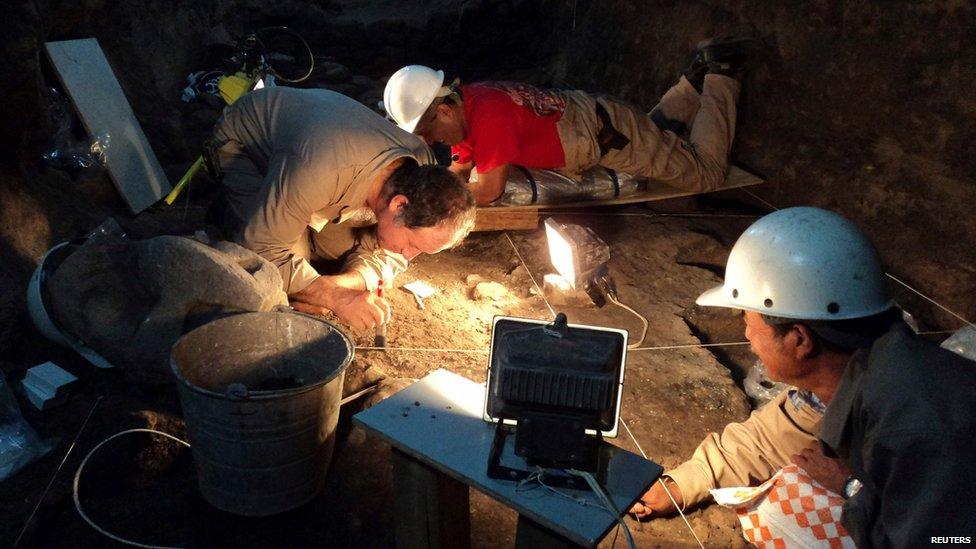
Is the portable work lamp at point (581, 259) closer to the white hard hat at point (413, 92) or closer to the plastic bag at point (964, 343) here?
the white hard hat at point (413, 92)

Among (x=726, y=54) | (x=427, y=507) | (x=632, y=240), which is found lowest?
(x=632, y=240)

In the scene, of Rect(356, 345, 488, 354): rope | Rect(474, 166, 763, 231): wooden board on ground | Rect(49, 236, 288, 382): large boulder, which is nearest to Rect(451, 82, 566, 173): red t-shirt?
Rect(474, 166, 763, 231): wooden board on ground

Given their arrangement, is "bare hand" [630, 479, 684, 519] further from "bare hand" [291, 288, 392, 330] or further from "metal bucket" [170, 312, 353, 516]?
"bare hand" [291, 288, 392, 330]

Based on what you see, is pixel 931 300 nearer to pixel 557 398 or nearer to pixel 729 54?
pixel 729 54

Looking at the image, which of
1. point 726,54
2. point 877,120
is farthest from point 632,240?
point 877,120

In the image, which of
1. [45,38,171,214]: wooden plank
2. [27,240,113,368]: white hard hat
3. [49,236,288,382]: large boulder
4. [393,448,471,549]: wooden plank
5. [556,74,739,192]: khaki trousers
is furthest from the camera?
[45,38,171,214]: wooden plank

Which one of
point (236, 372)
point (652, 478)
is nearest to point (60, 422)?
point (236, 372)

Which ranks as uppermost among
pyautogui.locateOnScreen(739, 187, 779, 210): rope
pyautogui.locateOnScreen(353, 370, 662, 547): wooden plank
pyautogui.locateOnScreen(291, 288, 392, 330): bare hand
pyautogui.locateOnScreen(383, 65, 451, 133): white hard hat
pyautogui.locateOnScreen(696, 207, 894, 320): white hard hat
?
pyautogui.locateOnScreen(696, 207, 894, 320): white hard hat

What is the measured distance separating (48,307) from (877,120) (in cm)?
487

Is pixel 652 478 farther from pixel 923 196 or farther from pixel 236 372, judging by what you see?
pixel 923 196

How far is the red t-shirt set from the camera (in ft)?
15.2

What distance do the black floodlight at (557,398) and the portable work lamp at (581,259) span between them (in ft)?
7.59

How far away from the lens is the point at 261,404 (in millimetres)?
2293

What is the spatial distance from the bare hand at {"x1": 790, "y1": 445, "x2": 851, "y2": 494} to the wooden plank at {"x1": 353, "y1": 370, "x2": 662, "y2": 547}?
833 millimetres
